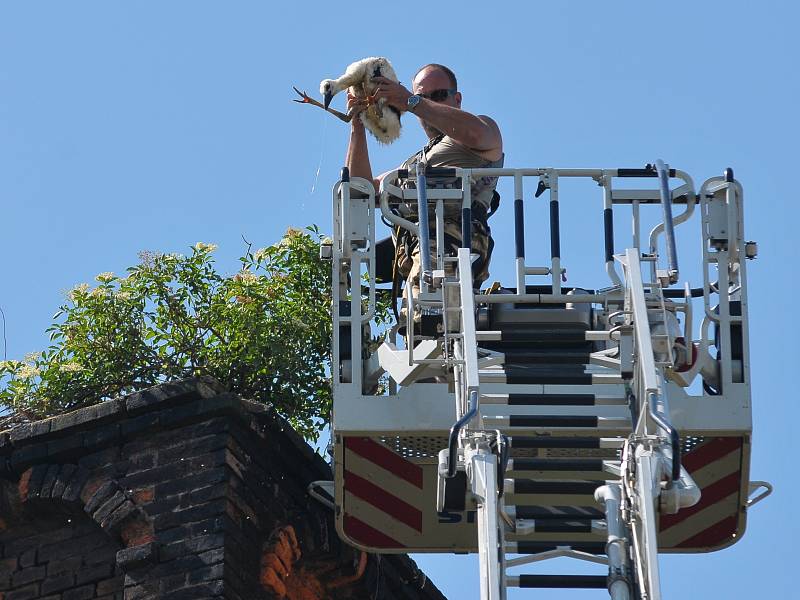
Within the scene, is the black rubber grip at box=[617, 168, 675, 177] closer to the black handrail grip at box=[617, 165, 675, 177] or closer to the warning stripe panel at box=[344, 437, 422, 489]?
the black handrail grip at box=[617, 165, 675, 177]

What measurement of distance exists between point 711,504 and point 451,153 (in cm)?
267

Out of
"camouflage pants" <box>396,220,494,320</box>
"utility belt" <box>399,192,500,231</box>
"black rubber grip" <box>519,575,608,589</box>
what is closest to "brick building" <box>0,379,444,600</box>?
"camouflage pants" <box>396,220,494,320</box>

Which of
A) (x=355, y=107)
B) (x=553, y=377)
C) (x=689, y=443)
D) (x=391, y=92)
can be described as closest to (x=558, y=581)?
(x=553, y=377)

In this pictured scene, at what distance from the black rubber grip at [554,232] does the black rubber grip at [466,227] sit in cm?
45

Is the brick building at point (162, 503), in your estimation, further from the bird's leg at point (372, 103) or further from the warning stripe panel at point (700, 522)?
the warning stripe panel at point (700, 522)

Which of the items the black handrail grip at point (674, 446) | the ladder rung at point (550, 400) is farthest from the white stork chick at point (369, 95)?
the black handrail grip at point (674, 446)

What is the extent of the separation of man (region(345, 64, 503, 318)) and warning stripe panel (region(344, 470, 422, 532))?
4.31 feet

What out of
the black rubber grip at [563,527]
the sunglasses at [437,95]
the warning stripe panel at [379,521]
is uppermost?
the sunglasses at [437,95]

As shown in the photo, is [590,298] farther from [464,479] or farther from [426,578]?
[426,578]

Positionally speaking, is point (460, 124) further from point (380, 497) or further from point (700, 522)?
point (700, 522)

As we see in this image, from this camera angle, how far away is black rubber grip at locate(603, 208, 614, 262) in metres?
11.4

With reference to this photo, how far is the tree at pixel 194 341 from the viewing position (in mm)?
13406

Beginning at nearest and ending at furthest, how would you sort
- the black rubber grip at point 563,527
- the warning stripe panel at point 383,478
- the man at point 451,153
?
the black rubber grip at point 563,527 < the warning stripe panel at point 383,478 < the man at point 451,153

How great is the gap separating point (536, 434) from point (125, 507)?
8.87 ft
